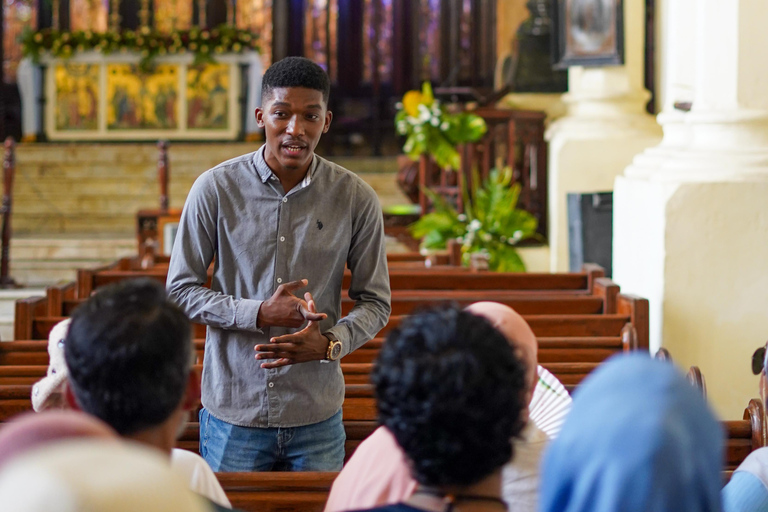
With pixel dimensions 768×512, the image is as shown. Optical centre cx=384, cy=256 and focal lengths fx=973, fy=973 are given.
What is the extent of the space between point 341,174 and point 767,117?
9.00 feet

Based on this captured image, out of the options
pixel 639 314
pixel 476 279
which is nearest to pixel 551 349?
pixel 639 314

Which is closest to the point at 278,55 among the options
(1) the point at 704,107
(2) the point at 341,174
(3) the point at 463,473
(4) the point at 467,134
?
(4) the point at 467,134

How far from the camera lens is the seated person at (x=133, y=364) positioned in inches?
48.9

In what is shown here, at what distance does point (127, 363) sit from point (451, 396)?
0.42 m

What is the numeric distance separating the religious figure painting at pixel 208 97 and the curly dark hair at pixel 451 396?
10383 mm

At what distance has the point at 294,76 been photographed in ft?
7.16

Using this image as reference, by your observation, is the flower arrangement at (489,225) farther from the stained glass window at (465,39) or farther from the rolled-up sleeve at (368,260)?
the rolled-up sleeve at (368,260)

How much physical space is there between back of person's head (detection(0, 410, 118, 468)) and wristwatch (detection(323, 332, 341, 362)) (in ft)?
4.00

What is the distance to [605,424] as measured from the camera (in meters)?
0.87

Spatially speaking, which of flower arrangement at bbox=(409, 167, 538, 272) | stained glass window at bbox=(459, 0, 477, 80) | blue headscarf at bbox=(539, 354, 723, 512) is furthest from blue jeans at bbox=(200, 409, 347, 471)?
stained glass window at bbox=(459, 0, 477, 80)

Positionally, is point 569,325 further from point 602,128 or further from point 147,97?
point 147,97

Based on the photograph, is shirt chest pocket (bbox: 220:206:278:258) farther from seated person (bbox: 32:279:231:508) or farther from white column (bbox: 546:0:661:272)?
white column (bbox: 546:0:661:272)

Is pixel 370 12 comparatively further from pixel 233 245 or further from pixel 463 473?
pixel 463 473

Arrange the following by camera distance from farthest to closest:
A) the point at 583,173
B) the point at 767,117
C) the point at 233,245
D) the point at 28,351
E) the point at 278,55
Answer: the point at 278,55
the point at 583,173
the point at 767,117
the point at 28,351
the point at 233,245
